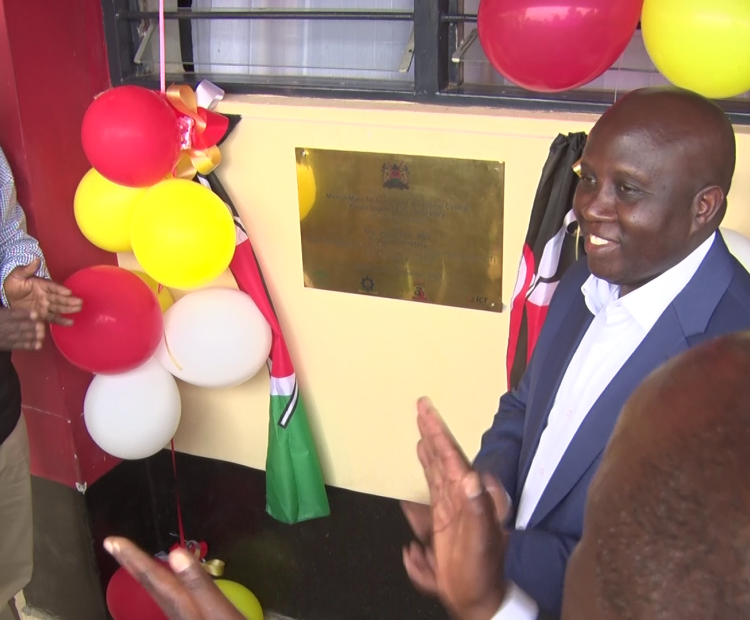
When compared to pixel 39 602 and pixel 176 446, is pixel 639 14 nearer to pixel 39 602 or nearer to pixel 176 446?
pixel 176 446

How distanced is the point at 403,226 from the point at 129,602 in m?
1.51

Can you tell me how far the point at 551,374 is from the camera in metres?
1.64

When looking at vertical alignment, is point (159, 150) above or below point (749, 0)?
below

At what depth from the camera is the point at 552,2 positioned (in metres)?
1.78

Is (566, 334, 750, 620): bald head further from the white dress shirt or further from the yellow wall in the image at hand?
the yellow wall

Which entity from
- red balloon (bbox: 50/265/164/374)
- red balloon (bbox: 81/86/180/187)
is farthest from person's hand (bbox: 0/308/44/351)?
red balloon (bbox: 81/86/180/187)

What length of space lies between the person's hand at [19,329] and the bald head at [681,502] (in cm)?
193

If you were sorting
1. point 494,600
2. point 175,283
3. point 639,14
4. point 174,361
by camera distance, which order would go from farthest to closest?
1. point 174,361
2. point 175,283
3. point 639,14
4. point 494,600

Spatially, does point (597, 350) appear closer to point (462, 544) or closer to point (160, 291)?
point (462, 544)

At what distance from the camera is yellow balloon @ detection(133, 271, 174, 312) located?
109 inches

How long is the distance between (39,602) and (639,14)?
2814 millimetres

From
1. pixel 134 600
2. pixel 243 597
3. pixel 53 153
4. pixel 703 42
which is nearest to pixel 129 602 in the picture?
pixel 134 600

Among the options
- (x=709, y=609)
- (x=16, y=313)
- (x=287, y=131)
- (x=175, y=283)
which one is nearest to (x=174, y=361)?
(x=175, y=283)

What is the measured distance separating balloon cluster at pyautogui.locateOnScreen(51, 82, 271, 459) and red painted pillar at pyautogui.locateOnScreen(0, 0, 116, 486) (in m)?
0.12
